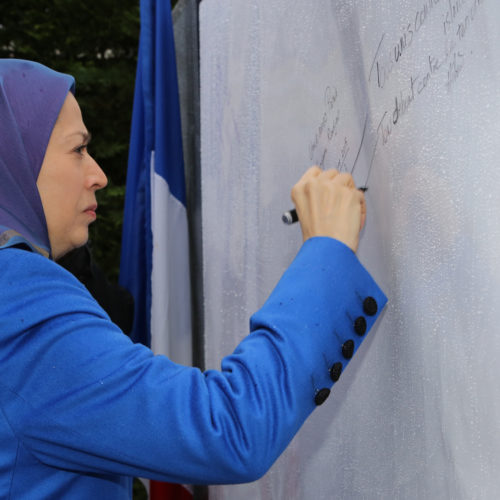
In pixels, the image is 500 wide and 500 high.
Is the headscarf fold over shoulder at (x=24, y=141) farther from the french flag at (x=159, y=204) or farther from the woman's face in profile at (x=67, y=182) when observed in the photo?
the french flag at (x=159, y=204)

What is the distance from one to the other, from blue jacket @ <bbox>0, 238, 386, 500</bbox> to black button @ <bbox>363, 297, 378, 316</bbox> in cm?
6

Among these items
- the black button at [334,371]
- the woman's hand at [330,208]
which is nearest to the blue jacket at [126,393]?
the black button at [334,371]

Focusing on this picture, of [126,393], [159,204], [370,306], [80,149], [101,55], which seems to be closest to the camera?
[126,393]

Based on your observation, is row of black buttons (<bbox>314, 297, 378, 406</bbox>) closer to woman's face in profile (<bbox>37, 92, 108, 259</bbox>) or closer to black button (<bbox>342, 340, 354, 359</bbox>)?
black button (<bbox>342, 340, 354, 359</bbox>)

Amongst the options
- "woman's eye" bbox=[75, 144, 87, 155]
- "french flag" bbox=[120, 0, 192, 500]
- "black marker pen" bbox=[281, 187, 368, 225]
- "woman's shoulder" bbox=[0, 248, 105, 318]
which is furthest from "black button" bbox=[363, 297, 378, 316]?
"french flag" bbox=[120, 0, 192, 500]

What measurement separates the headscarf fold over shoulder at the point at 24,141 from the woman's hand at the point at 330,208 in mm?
285

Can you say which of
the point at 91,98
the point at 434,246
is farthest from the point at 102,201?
the point at 434,246

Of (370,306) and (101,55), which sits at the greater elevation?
(101,55)

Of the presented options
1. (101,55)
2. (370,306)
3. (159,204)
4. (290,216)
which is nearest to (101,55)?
(101,55)

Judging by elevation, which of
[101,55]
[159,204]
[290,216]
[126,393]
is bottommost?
[126,393]

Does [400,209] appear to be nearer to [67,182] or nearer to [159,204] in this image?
[67,182]

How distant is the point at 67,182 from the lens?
711 mm

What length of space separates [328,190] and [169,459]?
1.03ft

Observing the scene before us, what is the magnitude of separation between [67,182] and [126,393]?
11.4 inches
